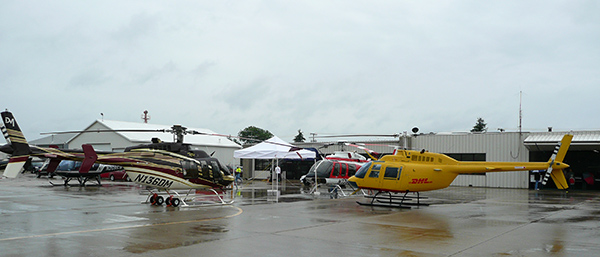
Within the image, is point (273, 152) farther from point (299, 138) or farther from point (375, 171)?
point (299, 138)

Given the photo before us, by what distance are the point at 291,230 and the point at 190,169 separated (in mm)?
6685

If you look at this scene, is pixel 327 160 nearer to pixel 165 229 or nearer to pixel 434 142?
pixel 434 142

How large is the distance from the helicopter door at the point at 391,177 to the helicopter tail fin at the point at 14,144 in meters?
12.3

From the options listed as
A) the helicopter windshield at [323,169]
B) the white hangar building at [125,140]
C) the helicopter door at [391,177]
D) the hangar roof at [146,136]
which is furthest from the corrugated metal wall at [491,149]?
the hangar roof at [146,136]

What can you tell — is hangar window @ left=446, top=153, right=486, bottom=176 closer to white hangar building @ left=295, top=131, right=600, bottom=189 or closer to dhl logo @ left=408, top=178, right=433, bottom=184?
white hangar building @ left=295, top=131, right=600, bottom=189

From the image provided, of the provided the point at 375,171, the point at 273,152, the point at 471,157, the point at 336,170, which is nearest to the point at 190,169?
the point at 375,171

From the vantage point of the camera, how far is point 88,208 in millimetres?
15820

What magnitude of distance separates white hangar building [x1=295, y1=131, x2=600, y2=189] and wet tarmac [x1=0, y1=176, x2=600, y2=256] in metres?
13.0

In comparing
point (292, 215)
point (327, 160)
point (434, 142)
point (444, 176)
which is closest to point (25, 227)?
point (292, 215)

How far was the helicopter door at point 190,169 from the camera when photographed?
16.8 m

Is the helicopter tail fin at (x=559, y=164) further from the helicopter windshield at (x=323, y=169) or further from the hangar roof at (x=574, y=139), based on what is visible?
the hangar roof at (x=574, y=139)

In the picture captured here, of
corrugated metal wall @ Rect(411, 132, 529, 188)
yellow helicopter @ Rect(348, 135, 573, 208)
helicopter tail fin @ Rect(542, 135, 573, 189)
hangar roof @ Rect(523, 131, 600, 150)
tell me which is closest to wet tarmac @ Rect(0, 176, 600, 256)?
helicopter tail fin @ Rect(542, 135, 573, 189)

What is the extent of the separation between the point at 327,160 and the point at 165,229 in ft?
49.4

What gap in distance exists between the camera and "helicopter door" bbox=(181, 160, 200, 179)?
55.2 ft
